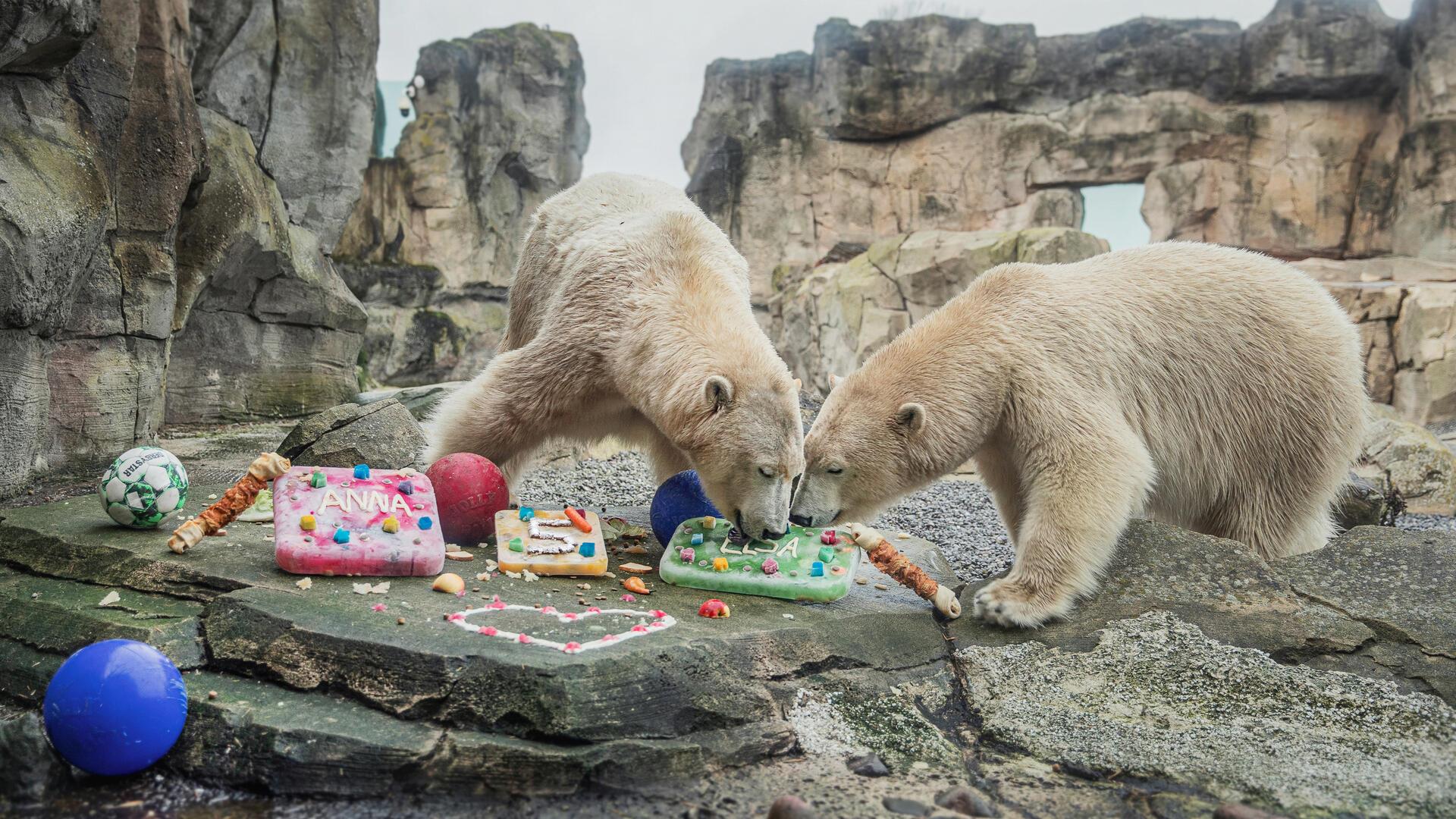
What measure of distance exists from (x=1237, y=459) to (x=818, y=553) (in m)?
1.69

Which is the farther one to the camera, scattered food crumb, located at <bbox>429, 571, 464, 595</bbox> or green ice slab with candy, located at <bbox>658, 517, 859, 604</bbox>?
green ice slab with candy, located at <bbox>658, 517, 859, 604</bbox>

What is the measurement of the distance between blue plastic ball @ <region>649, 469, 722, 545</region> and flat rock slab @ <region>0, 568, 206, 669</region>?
1.75m

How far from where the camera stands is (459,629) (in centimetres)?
247

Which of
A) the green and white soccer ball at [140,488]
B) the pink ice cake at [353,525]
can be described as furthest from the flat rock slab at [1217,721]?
the green and white soccer ball at [140,488]

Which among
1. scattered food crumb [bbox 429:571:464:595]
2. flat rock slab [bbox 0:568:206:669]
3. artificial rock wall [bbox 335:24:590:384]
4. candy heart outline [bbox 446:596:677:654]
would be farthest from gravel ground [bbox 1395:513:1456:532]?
artificial rock wall [bbox 335:24:590:384]

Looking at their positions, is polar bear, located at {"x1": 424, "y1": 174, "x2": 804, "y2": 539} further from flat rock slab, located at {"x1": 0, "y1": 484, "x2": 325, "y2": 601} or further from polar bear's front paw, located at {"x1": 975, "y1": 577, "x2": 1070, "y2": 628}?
flat rock slab, located at {"x1": 0, "y1": 484, "x2": 325, "y2": 601}

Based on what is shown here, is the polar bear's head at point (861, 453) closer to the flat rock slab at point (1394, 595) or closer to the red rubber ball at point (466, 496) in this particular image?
the red rubber ball at point (466, 496)

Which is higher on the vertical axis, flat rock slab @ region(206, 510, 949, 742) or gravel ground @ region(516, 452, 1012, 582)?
flat rock slab @ region(206, 510, 949, 742)

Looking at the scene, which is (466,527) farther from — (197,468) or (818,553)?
(197,468)

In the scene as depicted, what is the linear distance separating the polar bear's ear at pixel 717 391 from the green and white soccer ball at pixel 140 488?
185 centimetres

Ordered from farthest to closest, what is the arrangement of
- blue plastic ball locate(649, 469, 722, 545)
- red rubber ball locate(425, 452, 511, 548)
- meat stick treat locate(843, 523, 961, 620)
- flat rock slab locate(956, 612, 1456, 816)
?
blue plastic ball locate(649, 469, 722, 545) → red rubber ball locate(425, 452, 511, 548) → meat stick treat locate(843, 523, 961, 620) → flat rock slab locate(956, 612, 1456, 816)

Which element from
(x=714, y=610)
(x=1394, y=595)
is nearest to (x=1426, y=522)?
(x=1394, y=595)

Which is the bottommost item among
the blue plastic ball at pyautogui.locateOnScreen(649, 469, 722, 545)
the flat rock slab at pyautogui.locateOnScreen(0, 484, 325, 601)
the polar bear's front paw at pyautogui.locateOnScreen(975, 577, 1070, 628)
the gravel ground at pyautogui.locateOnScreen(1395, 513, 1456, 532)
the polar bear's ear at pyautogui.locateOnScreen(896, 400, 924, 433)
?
the gravel ground at pyautogui.locateOnScreen(1395, 513, 1456, 532)

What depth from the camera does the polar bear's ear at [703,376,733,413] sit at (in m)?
3.34
